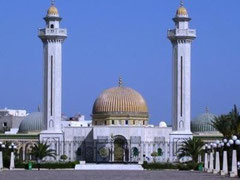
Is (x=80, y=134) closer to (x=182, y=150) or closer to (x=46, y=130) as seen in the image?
(x=46, y=130)

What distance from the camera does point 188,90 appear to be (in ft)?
315

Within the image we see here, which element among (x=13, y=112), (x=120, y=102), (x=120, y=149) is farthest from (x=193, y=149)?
(x=13, y=112)

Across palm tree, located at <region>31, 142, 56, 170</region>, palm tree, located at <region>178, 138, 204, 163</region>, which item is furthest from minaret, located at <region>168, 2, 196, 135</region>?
palm tree, located at <region>31, 142, 56, 170</region>

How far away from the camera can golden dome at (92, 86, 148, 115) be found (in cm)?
10425

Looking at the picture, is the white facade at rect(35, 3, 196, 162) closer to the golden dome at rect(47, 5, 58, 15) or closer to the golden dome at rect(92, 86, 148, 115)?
the golden dome at rect(47, 5, 58, 15)

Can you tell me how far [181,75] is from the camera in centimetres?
9575

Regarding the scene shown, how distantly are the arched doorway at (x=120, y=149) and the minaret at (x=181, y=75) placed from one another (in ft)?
19.4

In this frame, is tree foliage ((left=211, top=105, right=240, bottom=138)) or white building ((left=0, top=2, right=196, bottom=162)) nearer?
tree foliage ((left=211, top=105, right=240, bottom=138))

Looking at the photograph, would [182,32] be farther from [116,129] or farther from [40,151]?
[40,151]

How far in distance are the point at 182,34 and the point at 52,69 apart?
42.4 ft

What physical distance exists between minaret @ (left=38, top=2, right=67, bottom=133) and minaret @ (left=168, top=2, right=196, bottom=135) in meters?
10.8

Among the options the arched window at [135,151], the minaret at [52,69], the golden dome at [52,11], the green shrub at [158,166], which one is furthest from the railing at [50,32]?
the green shrub at [158,166]

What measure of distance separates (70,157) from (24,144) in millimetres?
A: 9129

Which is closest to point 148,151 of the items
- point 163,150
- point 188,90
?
point 163,150
